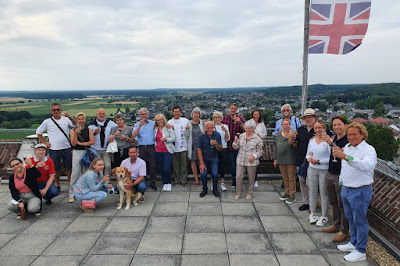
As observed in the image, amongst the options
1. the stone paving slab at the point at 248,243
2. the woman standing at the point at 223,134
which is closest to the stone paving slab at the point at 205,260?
the stone paving slab at the point at 248,243

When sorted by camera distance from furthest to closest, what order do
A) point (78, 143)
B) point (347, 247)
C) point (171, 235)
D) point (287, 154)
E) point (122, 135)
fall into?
point (122, 135), point (78, 143), point (287, 154), point (171, 235), point (347, 247)

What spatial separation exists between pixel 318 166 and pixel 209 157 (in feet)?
7.72

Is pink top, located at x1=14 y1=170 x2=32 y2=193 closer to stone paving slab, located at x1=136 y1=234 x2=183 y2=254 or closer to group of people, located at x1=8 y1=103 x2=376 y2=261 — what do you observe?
group of people, located at x1=8 y1=103 x2=376 y2=261

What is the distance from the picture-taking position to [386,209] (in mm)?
4117

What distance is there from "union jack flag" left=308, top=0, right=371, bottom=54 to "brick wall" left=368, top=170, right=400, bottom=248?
328cm

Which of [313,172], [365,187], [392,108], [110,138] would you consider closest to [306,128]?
[313,172]

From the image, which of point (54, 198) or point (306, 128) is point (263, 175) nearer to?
point (306, 128)

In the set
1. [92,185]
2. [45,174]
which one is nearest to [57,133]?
[45,174]

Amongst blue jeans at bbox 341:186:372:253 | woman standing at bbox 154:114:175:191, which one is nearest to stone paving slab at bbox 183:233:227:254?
blue jeans at bbox 341:186:372:253

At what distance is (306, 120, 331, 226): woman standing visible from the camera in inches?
178

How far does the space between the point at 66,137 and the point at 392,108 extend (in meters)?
117

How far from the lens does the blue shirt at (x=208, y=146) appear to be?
6.04 meters

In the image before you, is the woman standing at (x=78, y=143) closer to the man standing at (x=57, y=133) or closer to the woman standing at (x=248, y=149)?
the man standing at (x=57, y=133)

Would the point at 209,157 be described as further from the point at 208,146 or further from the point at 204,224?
the point at 204,224
